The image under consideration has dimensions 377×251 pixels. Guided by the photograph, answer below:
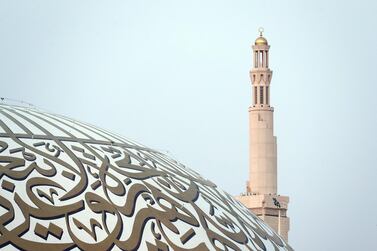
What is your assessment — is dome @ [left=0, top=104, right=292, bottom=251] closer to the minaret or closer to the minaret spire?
the minaret

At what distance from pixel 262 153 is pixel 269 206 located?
2553mm

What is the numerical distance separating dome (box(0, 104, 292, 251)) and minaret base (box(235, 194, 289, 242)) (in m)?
35.7

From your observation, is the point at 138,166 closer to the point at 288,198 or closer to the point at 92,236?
the point at 92,236

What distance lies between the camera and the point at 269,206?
5553 centimetres

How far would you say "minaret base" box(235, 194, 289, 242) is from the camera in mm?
54491

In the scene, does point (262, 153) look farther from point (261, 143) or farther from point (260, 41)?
point (260, 41)

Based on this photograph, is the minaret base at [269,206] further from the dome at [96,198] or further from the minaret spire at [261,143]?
the dome at [96,198]

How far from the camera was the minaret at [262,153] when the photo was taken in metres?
55.4

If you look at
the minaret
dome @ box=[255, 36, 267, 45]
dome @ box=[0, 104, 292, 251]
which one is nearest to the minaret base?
the minaret

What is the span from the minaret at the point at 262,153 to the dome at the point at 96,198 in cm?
3623

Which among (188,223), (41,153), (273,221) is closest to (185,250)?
(188,223)

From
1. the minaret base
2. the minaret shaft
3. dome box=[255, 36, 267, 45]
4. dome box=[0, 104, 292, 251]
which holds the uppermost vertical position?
dome box=[255, 36, 267, 45]

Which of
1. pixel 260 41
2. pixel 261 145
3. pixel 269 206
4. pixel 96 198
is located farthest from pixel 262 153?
pixel 96 198

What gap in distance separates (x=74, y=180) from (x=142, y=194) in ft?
3.04
